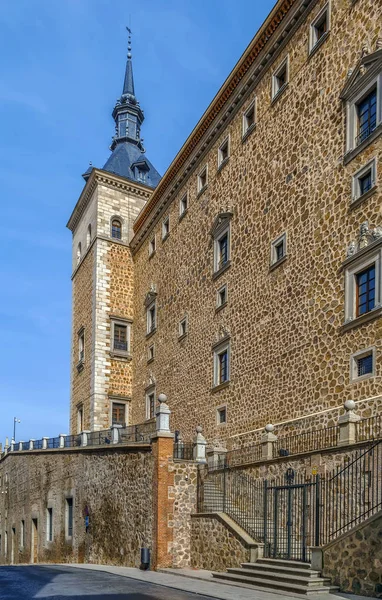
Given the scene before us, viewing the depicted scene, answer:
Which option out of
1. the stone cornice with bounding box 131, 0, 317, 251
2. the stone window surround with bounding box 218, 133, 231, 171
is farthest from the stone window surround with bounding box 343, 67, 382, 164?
the stone window surround with bounding box 218, 133, 231, 171

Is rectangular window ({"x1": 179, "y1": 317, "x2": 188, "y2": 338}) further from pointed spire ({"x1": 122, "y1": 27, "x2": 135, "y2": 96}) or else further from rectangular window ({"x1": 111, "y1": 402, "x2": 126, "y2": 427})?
pointed spire ({"x1": 122, "y1": 27, "x2": 135, "y2": 96})

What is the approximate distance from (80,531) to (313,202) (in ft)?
54.4

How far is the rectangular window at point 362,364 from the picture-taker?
678 inches

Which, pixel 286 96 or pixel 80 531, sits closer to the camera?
pixel 286 96

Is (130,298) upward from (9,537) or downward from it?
Result: upward

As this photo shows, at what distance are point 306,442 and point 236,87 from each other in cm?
1539

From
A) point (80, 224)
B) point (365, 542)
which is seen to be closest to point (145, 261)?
point (80, 224)

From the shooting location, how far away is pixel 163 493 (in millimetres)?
20219

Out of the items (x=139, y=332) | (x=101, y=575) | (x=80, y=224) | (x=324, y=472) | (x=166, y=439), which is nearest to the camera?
(x=324, y=472)

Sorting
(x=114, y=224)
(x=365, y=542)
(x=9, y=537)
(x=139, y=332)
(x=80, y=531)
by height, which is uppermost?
(x=114, y=224)

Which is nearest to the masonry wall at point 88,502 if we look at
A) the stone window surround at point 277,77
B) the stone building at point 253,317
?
the stone building at point 253,317

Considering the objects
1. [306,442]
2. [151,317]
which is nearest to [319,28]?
[306,442]

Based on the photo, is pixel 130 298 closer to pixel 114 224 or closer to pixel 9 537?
pixel 114 224

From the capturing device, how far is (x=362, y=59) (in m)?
18.9
